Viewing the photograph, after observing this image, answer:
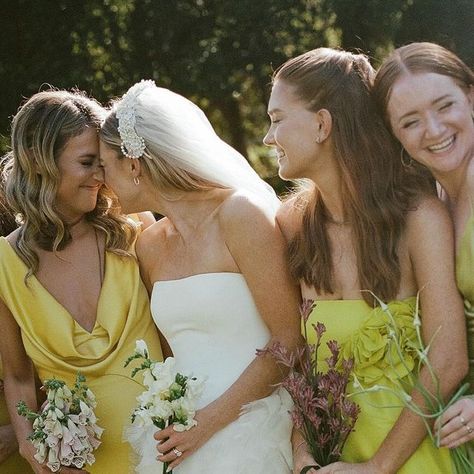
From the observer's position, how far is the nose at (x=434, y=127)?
12.0ft

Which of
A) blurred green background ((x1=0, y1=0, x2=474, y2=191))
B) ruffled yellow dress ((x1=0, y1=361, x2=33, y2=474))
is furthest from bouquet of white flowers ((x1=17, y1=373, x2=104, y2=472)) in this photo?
blurred green background ((x1=0, y1=0, x2=474, y2=191))

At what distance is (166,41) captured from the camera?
1023 cm

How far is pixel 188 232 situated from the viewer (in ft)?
13.8

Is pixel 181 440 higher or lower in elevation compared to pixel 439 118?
lower

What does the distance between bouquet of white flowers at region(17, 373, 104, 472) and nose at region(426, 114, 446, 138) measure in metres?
1.70

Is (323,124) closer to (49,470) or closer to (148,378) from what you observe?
(148,378)

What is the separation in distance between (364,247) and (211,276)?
2.23 ft

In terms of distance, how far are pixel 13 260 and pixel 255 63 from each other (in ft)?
20.3

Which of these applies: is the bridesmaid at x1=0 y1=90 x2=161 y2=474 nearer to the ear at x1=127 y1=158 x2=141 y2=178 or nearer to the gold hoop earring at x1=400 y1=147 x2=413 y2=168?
the ear at x1=127 y1=158 x2=141 y2=178

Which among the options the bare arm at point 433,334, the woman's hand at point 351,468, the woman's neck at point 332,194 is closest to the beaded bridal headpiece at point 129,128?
the woman's neck at point 332,194

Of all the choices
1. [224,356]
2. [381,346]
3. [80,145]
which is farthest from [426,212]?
[80,145]

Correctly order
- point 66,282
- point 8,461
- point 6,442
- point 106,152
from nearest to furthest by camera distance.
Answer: point 106,152 → point 66,282 → point 6,442 → point 8,461

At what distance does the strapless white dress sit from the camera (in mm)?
3928

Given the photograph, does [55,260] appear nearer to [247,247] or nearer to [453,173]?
[247,247]
